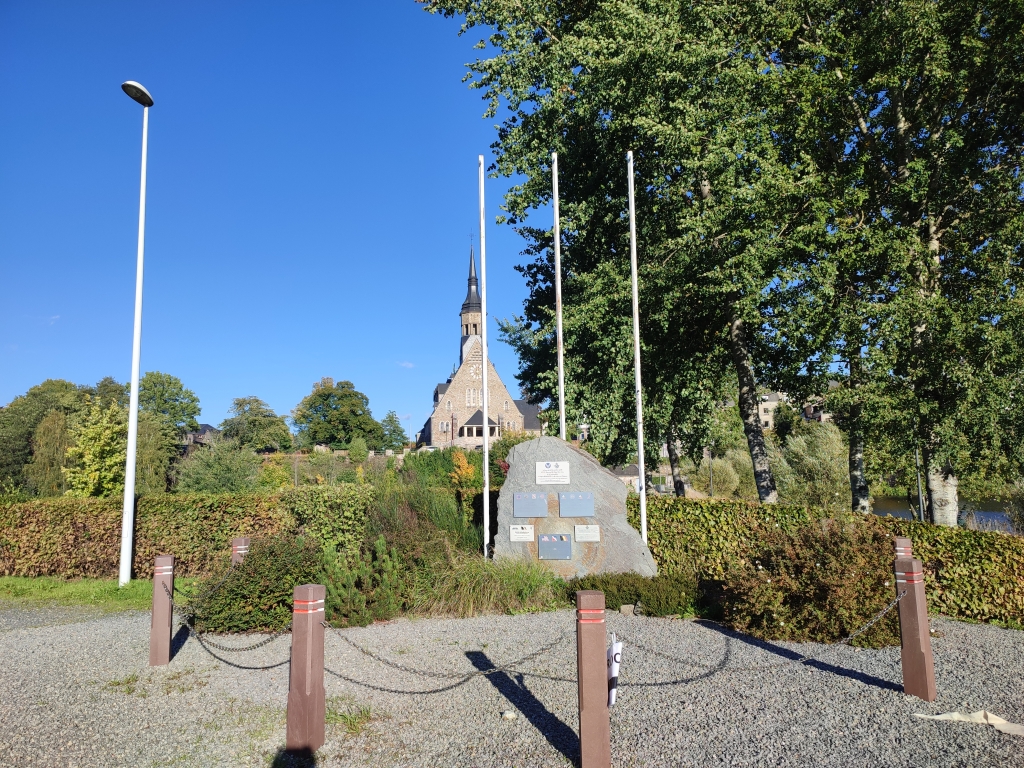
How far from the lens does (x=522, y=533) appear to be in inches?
411

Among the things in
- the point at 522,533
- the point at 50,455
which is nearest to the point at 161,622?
the point at 522,533

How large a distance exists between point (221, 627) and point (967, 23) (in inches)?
645

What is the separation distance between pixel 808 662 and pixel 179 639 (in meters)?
6.89

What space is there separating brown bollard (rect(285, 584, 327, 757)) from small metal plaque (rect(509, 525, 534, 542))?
5.80 m

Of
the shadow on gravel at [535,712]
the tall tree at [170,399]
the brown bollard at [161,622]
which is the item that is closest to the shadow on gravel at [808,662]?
the shadow on gravel at [535,712]

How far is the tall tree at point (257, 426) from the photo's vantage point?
77.4 m

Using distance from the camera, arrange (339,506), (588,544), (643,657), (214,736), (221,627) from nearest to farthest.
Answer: (214,736) < (643,657) < (221,627) < (588,544) < (339,506)

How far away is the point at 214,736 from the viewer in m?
4.96

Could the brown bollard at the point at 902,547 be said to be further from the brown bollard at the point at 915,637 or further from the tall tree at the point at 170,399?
the tall tree at the point at 170,399

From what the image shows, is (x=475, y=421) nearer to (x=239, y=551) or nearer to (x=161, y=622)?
(x=239, y=551)

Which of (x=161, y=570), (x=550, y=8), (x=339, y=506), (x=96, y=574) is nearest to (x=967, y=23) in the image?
(x=550, y=8)

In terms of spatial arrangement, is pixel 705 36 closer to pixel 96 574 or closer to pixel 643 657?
pixel 643 657

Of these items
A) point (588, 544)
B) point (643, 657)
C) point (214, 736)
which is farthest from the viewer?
point (588, 544)

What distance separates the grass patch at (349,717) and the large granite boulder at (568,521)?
5.06 meters
